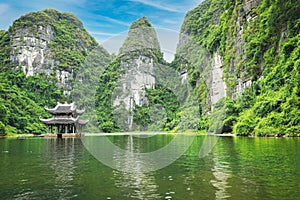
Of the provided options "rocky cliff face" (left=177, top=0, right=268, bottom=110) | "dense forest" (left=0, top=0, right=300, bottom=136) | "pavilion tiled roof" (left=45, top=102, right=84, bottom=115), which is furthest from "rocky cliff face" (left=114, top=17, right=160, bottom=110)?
"pavilion tiled roof" (left=45, top=102, right=84, bottom=115)

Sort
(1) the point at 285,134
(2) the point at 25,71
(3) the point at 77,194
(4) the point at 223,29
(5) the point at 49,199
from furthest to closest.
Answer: (2) the point at 25,71, (4) the point at 223,29, (1) the point at 285,134, (3) the point at 77,194, (5) the point at 49,199

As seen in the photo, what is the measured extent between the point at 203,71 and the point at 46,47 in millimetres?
48496

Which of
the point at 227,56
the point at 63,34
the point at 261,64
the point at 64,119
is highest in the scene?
the point at 63,34

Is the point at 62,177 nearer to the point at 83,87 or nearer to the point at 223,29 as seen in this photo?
the point at 223,29

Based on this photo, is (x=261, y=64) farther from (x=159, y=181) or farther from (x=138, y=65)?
(x=138, y=65)

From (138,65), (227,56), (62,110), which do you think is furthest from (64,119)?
(138,65)

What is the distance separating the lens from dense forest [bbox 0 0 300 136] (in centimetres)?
3447

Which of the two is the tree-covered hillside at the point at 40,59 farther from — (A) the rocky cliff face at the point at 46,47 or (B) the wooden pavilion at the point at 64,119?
(B) the wooden pavilion at the point at 64,119

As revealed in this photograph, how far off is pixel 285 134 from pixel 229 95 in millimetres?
22547

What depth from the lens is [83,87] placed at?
312 feet

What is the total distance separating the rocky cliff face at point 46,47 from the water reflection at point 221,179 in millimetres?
79559

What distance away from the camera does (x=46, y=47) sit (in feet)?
297

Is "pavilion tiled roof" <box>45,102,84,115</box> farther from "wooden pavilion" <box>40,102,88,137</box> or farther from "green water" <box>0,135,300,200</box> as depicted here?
"green water" <box>0,135,300,200</box>

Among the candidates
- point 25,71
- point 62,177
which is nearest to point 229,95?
point 62,177
